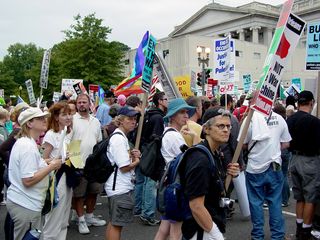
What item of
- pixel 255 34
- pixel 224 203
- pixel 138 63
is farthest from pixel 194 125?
pixel 255 34

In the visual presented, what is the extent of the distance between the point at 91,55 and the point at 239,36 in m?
38.7

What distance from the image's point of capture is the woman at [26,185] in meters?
3.99

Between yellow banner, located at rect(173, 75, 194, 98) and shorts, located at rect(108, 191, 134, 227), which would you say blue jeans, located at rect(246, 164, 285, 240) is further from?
yellow banner, located at rect(173, 75, 194, 98)

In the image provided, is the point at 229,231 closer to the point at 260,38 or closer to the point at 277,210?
the point at 277,210

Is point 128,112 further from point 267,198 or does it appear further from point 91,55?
point 91,55

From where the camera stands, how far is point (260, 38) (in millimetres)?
75875

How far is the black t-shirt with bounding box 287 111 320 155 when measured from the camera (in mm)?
5688

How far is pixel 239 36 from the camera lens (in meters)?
75.4

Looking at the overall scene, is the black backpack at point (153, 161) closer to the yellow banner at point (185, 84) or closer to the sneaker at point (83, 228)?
the sneaker at point (83, 228)

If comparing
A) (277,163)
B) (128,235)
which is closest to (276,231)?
(277,163)

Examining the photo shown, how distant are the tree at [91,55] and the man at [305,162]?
125 ft

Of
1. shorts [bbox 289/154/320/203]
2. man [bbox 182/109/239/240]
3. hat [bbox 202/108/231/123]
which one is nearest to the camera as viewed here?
man [bbox 182/109/239/240]

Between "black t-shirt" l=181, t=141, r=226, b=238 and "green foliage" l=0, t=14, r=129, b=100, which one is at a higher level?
"green foliage" l=0, t=14, r=129, b=100

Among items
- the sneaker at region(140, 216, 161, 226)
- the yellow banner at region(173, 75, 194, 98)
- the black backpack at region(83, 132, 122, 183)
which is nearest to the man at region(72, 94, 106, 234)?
the sneaker at region(140, 216, 161, 226)
